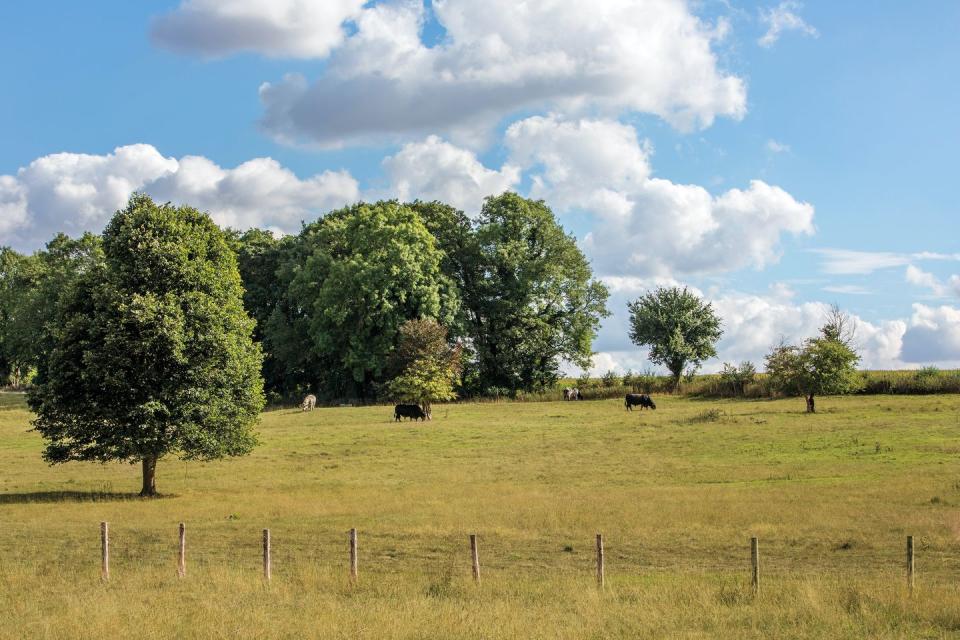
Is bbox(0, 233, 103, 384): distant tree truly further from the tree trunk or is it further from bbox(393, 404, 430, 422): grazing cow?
the tree trunk

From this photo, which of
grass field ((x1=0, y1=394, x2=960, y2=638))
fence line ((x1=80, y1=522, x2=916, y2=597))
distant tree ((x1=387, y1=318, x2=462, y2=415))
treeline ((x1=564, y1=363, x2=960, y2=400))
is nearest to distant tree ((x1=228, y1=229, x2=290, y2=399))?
distant tree ((x1=387, y1=318, x2=462, y2=415))

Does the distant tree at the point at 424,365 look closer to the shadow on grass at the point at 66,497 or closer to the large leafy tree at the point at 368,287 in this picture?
the large leafy tree at the point at 368,287

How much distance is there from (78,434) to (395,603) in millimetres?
24689

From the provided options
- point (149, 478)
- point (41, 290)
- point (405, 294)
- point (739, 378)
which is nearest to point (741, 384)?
point (739, 378)

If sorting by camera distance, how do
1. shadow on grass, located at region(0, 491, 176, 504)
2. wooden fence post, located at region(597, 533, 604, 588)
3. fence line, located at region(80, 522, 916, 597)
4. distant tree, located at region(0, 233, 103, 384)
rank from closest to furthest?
fence line, located at region(80, 522, 916, 597) → wooden fence post, located at region(597, 533, 604, 588) → shadow on grass, located at region(0, 491, 176, 504) → distant tree, located at region(0, 233, 103, 384)

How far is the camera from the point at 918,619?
16.7 m

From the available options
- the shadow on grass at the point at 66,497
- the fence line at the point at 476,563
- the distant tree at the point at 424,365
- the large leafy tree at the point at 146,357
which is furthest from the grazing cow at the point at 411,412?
the fence line at the point at 476,563

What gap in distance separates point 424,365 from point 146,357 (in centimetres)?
3320

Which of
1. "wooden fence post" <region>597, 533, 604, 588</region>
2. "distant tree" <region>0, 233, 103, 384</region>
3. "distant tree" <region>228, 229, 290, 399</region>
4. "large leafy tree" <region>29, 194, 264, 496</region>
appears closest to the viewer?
"wooden fence post" <region>597, 533, 604, 588</region>

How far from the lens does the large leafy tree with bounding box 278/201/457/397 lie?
78375 millimetres

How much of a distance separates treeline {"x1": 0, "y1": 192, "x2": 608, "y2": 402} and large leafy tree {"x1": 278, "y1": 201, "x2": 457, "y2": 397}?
13 cm

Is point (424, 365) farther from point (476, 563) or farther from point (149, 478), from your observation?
point (476, 563)

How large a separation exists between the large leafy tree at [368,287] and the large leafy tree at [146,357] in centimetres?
3926

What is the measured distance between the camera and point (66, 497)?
3688 centimetres
